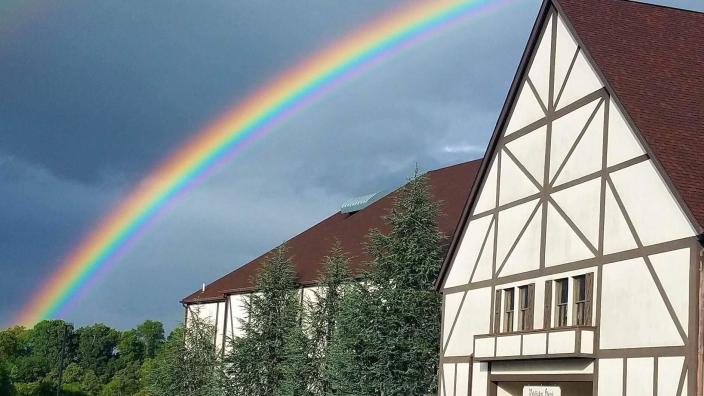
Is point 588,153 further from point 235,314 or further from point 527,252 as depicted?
point 235,314

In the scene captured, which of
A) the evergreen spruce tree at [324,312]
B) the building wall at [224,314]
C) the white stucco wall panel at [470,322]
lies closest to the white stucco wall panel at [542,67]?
the white stucco wall panel at [470,322]

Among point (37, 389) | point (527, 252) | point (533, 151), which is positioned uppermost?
point (533, 151)

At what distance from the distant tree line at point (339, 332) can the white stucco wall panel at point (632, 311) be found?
36.6 ft

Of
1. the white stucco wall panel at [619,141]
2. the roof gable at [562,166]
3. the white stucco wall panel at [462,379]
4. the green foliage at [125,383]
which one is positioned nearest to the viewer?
the roof gable at [562,166]

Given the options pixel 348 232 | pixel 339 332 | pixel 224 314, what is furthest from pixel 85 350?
pixel 339 332

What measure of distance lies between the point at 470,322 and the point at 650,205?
9.99m

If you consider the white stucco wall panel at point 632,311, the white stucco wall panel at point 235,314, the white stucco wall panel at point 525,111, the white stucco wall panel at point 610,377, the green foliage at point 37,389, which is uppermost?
the white stucco wall panel at point 525,111

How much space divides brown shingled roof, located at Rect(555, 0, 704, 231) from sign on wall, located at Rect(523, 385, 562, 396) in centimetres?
685

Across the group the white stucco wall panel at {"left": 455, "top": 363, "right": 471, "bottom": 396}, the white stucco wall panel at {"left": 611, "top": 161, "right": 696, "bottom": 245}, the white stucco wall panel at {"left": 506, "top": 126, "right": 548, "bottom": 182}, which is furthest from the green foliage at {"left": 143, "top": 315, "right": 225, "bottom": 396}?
the white stucco wall panel at {"left": 611, "top": 161, "right": 696, "bottom": 245}

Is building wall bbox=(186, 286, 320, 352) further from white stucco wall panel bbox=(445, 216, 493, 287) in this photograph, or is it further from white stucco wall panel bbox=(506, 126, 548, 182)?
white stucco wall panel bbox=(506, 126, 548, 182)

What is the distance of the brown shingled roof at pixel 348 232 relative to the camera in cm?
4406

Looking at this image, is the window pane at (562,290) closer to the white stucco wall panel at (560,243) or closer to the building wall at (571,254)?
the building wall at (571,254)

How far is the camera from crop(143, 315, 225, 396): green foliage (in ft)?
165

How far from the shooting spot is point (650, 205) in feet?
74.8
